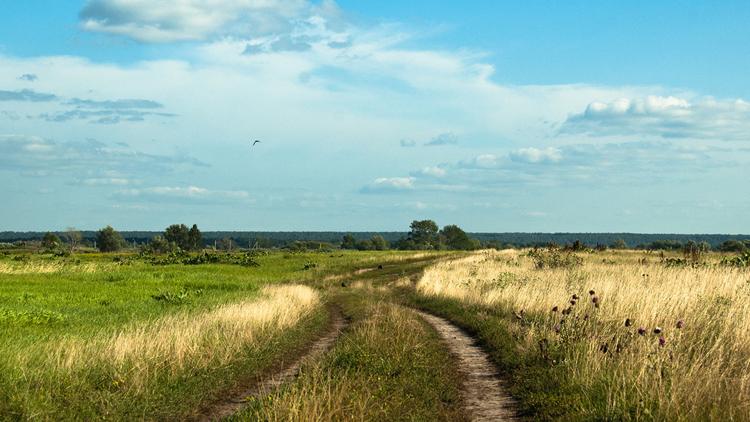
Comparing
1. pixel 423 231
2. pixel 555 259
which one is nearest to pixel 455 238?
pixel 423 231

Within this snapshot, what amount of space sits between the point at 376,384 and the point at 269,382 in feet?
8.87

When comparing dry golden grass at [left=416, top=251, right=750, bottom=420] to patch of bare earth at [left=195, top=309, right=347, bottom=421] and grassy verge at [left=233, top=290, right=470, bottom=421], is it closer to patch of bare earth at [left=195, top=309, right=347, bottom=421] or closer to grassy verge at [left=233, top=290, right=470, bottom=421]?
grassy verge at [left=233, top=290, right=470, bottom=421]

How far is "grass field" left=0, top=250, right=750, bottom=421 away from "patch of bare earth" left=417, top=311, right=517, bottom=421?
9.3 inches

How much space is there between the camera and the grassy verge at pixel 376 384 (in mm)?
9609

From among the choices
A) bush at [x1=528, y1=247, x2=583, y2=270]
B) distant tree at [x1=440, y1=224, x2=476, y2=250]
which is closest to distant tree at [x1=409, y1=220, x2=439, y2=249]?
distant tree at [x1=440, y1=224, x2=476, y2=250]

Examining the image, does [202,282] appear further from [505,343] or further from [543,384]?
[543,384]

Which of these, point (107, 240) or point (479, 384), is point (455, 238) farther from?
point (479, 384)

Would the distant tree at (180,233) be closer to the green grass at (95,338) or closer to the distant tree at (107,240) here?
the distant tree at (107,240)

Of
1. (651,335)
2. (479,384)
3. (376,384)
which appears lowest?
(479,384)

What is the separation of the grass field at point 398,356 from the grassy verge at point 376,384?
0.04m

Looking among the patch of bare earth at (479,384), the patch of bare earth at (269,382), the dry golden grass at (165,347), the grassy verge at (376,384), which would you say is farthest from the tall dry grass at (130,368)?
the patch of bare earth at (479,384)

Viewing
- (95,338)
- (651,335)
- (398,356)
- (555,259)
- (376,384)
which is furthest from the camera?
(555,259)

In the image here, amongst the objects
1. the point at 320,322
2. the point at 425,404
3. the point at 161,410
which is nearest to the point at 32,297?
the point at 320,322

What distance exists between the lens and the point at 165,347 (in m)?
14.5
